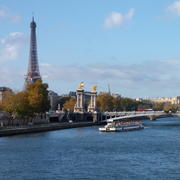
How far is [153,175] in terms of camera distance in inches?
1134

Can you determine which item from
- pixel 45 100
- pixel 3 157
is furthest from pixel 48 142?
pixel 45 100

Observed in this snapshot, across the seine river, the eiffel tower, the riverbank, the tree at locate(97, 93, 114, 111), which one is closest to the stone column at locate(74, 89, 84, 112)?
the riverbank

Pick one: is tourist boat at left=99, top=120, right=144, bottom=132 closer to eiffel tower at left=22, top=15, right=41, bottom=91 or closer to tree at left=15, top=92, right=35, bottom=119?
tree at left=15, top=92, right=35, bottom=119

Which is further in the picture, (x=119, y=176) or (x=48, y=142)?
(x=48, y=142)

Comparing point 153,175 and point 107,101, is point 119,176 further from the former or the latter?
point 107,101

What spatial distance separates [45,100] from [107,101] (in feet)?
132

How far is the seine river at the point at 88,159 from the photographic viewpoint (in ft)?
94.7

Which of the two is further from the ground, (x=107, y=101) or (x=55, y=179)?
(x=107, y=101)

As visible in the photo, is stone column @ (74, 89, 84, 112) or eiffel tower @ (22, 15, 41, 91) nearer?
stone column @ (74, 89, 84, 112)

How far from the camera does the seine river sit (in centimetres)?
2886

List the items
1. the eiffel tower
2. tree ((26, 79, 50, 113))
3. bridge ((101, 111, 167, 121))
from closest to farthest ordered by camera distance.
Result: tree ((26, 79, 50, 113)), bridge ((101, 111, 167, 121)), the eiffel tower

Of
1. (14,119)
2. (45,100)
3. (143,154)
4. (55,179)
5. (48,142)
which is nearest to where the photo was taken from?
(55,179)

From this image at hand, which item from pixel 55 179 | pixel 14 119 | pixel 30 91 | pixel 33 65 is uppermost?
pixel 33 65

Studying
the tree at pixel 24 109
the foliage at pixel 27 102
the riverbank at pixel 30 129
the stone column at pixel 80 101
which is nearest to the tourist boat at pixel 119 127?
the riverbank at pixel 30 129
